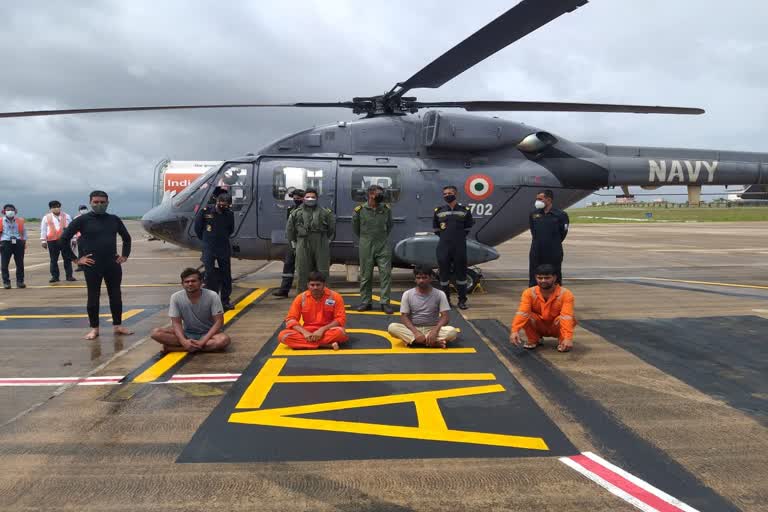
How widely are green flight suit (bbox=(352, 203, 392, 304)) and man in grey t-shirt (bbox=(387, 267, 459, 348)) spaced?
5.61 feet

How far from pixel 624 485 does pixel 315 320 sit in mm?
3669

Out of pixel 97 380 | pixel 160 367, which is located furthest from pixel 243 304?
pixel 97 380

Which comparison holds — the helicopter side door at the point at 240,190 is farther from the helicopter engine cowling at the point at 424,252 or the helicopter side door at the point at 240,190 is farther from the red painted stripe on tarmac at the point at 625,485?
the red painted stripe on tarmac at the point at 625,485

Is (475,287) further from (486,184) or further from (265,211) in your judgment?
(265,211)

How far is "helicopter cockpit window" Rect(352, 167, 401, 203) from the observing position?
31.3ft

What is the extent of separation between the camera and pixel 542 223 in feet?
23.5

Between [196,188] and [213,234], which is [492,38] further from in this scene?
[196,188]

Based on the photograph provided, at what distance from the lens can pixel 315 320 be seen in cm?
569

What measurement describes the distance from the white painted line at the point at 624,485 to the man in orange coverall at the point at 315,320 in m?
3.06

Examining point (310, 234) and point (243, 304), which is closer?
point (310, 234)

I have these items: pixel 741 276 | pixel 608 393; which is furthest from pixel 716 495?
pixel 741 276

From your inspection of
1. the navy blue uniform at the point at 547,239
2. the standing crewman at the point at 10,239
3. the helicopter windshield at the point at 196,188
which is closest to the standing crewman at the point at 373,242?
the navy blue uniform at the point at 547,239

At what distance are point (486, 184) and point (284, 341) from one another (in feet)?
19.0

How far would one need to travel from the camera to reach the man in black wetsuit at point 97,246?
6043mm
